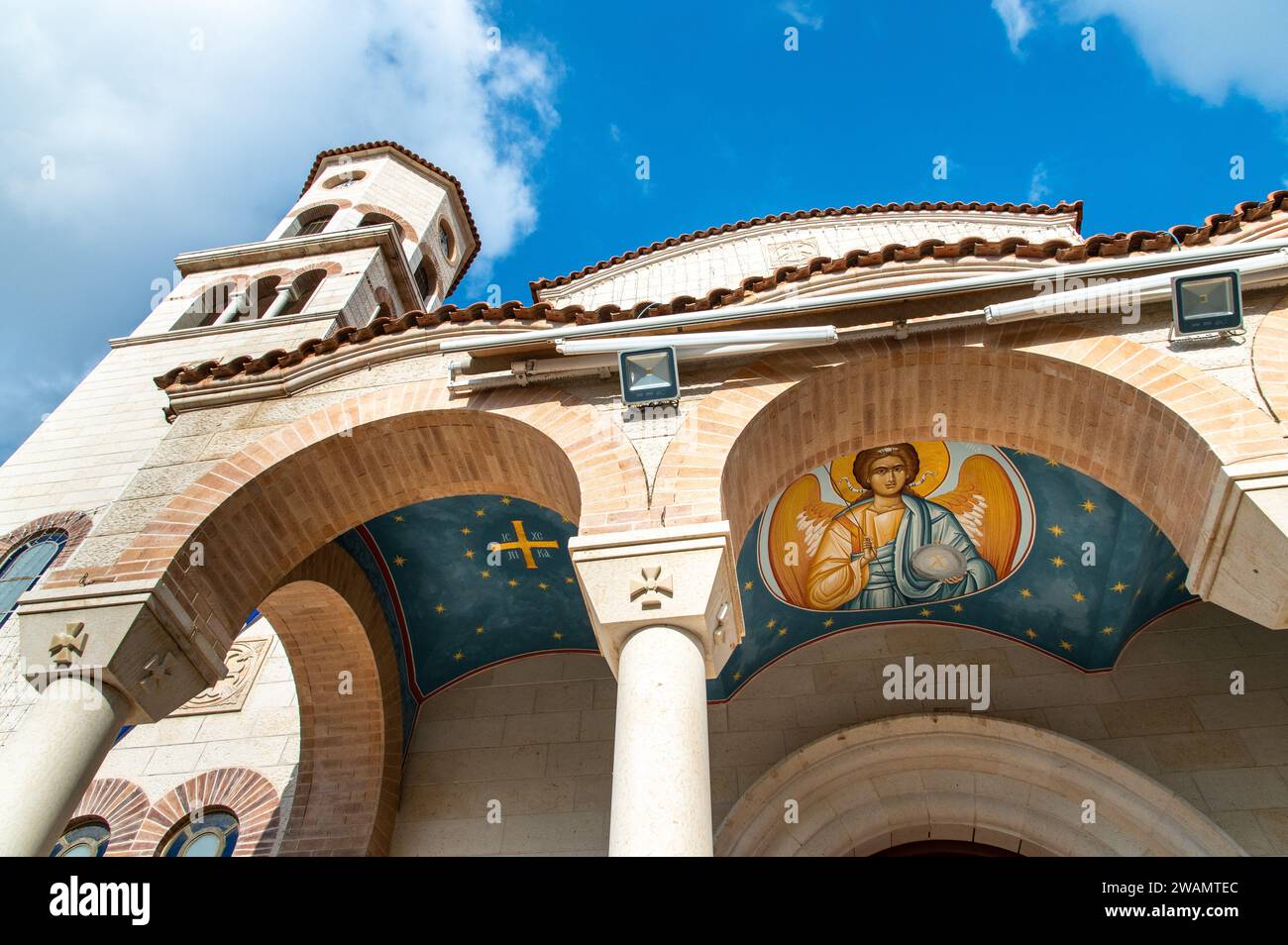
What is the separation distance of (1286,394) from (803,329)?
2594mm

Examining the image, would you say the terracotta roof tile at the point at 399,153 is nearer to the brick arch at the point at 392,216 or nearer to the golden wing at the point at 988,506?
the brick arch at the point at 392,216

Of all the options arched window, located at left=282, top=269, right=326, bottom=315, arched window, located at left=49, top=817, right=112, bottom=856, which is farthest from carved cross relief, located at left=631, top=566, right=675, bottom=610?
arched window, located at left=282, top=269, right=326, bottom=315

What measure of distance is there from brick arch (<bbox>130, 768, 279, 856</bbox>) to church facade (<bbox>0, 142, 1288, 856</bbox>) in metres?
0.03

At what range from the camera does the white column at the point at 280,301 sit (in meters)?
13.3

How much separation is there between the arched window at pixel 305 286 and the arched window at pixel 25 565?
5.71m

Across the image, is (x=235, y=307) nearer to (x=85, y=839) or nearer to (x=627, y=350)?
(x=85, y=839)

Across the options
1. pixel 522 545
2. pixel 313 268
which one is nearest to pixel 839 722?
pixel 522 545

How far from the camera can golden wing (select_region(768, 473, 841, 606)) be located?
6.89 meters

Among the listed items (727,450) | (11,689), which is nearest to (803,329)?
(727,450)

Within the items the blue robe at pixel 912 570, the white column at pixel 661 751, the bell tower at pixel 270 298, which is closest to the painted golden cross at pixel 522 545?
the blue robe at pixel 912 570

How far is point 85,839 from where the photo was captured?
24.2 ft

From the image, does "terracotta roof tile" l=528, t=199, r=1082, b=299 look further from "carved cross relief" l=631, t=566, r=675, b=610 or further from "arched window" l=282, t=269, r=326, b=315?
"carved cross relief" l=631, t=566, r=675, b=610

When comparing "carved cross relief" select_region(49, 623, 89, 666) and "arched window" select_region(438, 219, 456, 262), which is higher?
"arched window" select_region(438, 219, 456, 262)
